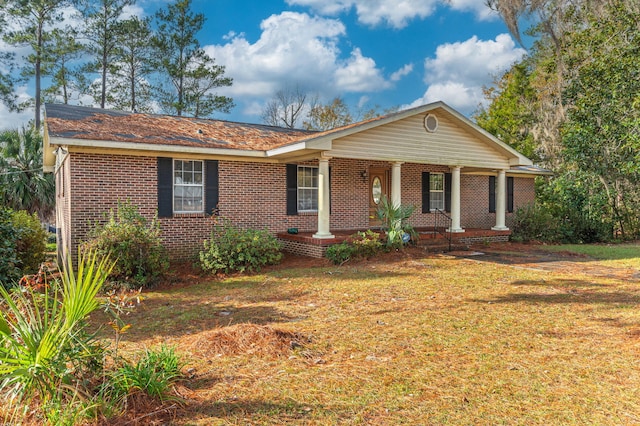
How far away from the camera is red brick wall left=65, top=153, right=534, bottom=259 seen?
1002 centimetres

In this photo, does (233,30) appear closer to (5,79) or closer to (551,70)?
(5,79)

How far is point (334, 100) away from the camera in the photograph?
35000 mm

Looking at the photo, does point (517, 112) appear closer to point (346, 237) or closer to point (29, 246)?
point (346, 237)

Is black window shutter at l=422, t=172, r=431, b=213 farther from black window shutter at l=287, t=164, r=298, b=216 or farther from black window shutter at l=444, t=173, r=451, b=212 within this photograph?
black window shutter at l=287, t=164, r=298, b=216

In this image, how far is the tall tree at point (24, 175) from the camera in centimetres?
1780

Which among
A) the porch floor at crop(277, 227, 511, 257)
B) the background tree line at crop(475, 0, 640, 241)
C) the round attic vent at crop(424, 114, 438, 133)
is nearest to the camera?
the porch floor at crop(277, 227, 511, 257)

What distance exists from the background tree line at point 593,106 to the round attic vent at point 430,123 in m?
4.74

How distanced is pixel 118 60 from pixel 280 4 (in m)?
14.1

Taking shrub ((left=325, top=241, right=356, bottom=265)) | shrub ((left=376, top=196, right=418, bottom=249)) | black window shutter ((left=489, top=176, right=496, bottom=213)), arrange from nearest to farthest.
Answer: shrub ((left=325, top=241, right=356, bottom=265)), shrub ((left=376, top=196, right=418, bottom=249)), black window shutter ((left=489, top=176, right=496, bottom=213))

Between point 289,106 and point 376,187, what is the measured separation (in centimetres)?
2209

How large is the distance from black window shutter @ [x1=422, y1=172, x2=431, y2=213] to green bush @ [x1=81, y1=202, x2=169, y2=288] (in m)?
10.3

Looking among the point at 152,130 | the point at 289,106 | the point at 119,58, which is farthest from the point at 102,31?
the point at 152,130

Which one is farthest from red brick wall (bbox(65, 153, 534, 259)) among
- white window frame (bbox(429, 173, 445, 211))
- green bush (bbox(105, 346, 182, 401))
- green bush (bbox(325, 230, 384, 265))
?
green bush (bbox(105, 346, 182, 401))

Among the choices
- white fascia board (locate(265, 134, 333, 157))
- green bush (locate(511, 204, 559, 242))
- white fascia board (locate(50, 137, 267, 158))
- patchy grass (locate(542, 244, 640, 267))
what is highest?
white fascia board (locate(265, 134, 333, 157))
